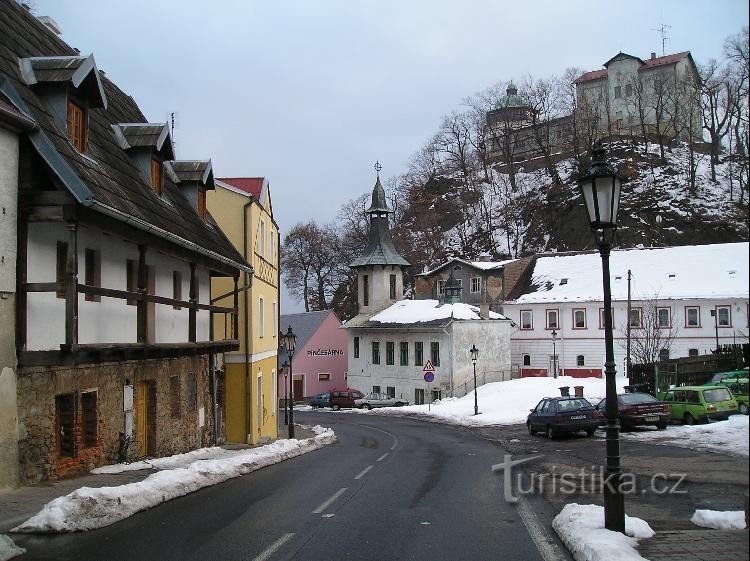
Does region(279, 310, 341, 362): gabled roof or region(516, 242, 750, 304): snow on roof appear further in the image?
region(279, 310, 341, 362): gabled roof

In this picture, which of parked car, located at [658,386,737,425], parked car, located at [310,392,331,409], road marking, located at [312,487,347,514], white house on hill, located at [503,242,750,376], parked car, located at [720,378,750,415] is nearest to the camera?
parked car, located at [720,378,750,415]

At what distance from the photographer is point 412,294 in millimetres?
78312

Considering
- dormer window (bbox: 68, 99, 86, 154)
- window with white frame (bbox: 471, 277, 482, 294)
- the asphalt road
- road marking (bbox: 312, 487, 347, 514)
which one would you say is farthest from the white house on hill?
dormer window (bbox: 68, 99, 86, 154)

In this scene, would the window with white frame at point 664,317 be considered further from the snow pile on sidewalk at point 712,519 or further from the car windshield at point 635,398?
the snow pile on sidewalk at point 712,519

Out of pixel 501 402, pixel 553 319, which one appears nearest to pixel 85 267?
pixel 501 402

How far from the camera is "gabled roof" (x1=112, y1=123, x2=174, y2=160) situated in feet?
57.4

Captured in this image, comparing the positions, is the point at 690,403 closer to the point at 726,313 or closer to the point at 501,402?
the point at 501,402

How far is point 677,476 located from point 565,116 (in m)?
82.2

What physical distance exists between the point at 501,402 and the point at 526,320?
56.6 feet

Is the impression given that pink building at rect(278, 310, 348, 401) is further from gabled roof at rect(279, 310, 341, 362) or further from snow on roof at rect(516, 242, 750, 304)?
snow on roof at rect(516, 242, 750, 304)

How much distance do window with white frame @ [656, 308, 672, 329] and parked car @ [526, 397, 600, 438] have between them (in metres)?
12.0

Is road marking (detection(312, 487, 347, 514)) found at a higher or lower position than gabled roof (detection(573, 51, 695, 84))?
lower

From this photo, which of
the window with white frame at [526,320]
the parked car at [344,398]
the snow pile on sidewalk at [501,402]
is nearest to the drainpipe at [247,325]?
the snow pile on sidewalk at [501,402]

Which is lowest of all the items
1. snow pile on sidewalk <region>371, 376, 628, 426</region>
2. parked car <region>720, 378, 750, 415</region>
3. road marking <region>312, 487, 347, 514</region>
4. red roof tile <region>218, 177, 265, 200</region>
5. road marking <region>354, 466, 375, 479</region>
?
snow pile on sidewalk <region>371, 376, 628, 426</region>
